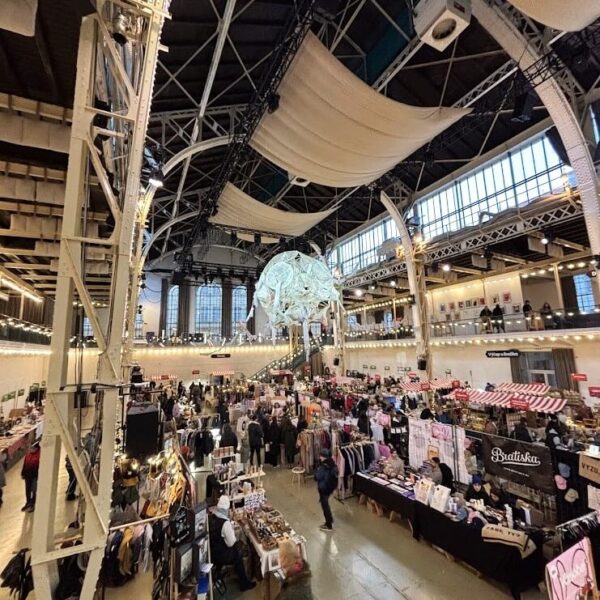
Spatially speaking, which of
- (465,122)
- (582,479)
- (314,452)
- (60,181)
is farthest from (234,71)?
(582,479)

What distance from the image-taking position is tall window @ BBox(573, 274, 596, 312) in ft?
50.1

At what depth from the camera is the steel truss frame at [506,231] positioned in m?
10.1

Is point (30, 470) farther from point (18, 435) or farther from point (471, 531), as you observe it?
point (471, 531)

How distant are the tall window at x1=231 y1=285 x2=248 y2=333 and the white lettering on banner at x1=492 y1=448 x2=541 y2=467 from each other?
23720 millimetres

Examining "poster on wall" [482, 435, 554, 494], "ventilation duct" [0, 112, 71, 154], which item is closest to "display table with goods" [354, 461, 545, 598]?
"poster on wall" [482, 435, 554, 494]

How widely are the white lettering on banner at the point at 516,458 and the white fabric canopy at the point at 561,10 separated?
690cm

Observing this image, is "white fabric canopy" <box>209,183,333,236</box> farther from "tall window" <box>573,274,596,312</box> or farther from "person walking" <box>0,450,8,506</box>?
"tall window" <box>573,274,596,312</box>

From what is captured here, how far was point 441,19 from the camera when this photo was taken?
559 cm

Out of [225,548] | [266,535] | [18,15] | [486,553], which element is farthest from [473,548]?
[18,15]

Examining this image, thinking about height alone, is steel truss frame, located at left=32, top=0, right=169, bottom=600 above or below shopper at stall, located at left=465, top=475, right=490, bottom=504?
above

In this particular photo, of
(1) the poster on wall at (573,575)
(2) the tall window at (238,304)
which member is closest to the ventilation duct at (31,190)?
Answer: (1) the poster on wall at (573,575)

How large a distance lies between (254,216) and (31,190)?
38.8ft

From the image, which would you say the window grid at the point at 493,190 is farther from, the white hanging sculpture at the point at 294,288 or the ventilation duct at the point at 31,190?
the ventilation duct at the point at 31,190

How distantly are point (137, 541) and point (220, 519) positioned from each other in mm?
1300
